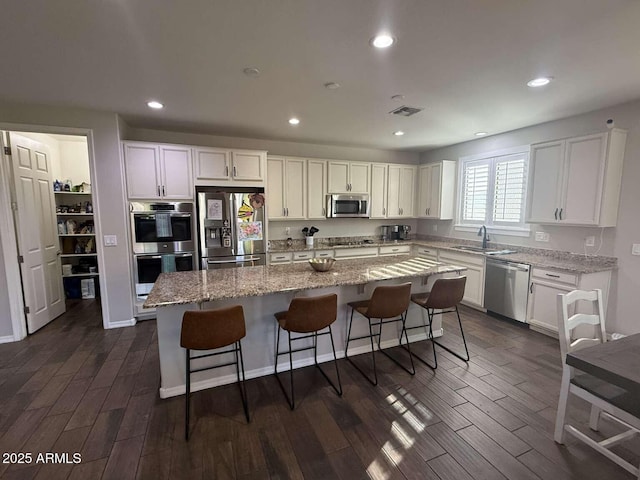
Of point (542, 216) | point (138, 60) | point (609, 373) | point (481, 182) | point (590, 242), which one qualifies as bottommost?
point (609, 373)

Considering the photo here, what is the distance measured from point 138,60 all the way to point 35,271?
3.07m

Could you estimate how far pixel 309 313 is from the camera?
7.47ft

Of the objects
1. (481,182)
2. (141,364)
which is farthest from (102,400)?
(481,182)

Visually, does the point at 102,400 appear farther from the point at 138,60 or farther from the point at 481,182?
the point at 481,182

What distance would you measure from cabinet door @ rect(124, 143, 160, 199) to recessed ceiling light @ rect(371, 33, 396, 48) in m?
3.13

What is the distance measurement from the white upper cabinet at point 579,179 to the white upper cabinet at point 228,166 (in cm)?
376

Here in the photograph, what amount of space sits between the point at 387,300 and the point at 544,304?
2321 millimetres

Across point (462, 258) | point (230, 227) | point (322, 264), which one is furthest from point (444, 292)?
point (230, 227)

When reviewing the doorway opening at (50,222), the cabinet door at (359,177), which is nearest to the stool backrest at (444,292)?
the cabinet door at (359,177)

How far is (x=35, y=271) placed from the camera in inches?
142

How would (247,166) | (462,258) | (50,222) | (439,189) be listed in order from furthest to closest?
(439,189) < (462,258) < (247,166) < (50,222)

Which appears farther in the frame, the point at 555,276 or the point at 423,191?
the point at 423,191

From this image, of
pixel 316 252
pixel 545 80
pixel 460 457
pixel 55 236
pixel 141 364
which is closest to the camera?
pixel 460 457

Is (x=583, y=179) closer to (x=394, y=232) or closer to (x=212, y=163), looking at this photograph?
(x=394, y=232)
